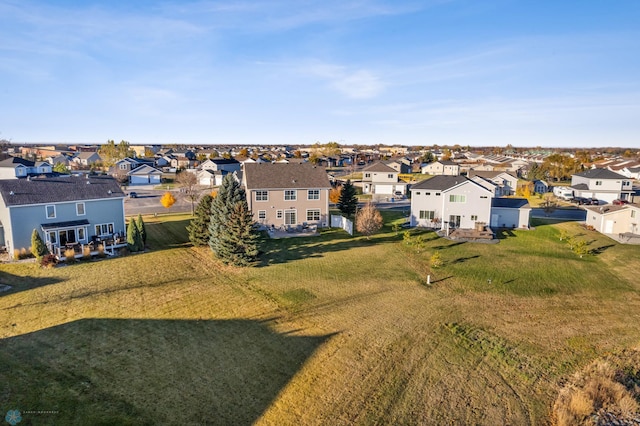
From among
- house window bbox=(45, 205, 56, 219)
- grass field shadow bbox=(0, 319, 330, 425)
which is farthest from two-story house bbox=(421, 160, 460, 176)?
grass field shadow bbox=(0, 319, 330, 425)

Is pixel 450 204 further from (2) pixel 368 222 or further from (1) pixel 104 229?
(1) pixel 104 229

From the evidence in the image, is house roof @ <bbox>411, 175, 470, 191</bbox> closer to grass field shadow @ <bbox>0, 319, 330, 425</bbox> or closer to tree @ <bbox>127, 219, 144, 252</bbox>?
tree @ <bbox>127, 219, 144, 252</bbox>

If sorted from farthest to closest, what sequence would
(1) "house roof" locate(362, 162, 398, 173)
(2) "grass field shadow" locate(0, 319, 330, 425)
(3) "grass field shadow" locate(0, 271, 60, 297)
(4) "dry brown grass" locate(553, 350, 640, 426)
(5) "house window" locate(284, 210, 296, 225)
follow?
(1) "house roof" locate(362, 162, 398, 173) → (5) "house window" locate(284, 210, 296, 225) → (3) "grass field shadow" locate(0, 271, 60, 297) → (4) "dry brown grass" locate(553, 350, 640, 426) → (2) "grass field shadow" locate(0, 319, 330, 425)

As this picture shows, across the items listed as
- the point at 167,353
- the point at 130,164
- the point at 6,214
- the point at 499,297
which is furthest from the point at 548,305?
the point at 130,164

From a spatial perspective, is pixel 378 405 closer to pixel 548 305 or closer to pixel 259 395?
pixel 259 395

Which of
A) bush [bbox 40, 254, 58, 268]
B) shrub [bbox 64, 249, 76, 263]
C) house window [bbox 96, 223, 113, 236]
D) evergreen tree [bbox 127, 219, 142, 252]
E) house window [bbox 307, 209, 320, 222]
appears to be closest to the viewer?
bush [bbox 40, 254, 58, 268]

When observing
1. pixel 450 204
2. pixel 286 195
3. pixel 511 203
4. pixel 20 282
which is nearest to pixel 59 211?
pixel 20 282
